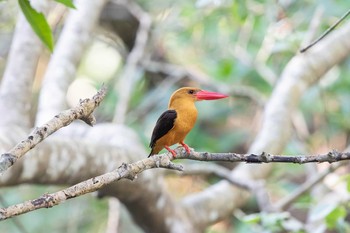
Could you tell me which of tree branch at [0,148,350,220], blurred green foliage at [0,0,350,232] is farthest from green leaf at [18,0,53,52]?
blurred green foliage at [0,0,350,232]

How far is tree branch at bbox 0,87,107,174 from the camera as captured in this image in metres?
1.11

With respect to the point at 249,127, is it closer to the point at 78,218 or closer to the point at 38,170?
the point at 78,218

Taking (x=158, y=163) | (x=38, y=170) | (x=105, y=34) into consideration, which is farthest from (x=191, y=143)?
(x=158, y=163)

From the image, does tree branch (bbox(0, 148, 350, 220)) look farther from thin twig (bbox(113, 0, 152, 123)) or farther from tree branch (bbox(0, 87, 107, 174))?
thin twig (bbox(113, 0, 152, 123))

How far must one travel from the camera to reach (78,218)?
4.33 meters

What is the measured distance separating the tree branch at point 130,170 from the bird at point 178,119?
14 centimetres

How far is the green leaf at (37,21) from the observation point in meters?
1.49

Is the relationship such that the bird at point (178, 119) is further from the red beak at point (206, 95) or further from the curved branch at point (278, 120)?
the curved branch at point (278, 120)

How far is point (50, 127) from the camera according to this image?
118 cm

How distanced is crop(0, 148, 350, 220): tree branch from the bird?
14cm

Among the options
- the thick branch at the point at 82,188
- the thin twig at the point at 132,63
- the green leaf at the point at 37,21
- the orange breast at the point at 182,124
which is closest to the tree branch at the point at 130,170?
the thick branch at the point at 82,188

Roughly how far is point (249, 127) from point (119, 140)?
7.68 ft

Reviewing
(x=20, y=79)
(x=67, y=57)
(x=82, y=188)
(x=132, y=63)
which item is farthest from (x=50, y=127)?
(x=132, y=63)

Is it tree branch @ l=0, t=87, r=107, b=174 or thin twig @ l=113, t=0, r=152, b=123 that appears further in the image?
thin twig @ l=113, t=0, r=152, b=123
